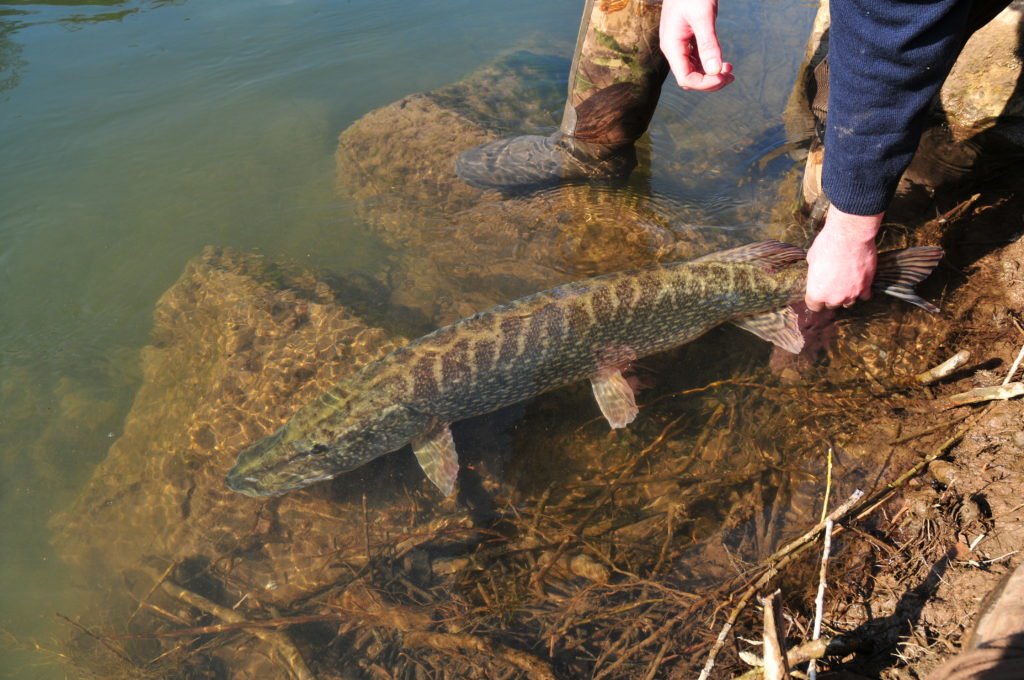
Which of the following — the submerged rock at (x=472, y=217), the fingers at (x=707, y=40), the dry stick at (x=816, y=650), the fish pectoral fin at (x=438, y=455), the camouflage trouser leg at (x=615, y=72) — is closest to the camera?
the dry stick at (x=816, y=650)

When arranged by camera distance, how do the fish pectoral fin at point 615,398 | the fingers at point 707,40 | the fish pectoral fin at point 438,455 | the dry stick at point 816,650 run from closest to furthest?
1. the dry stick at point 816,650
2. the fingers at point 707,40
3. the fish pectoral fin at point 438,455
4. the fish pectoral fin at point 615,398

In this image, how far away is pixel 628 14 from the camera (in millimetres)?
4633

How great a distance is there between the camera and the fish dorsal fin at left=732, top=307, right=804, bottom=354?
4020mm

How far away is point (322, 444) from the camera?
3.65m

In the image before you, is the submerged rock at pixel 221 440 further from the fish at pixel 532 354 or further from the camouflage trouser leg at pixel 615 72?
the camouflage trouser leg at pixel 615 72

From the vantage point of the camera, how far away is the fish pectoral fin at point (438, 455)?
3750 millimetres

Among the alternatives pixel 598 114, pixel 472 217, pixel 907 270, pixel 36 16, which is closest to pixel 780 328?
pixel 907 270

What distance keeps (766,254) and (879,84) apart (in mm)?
1676

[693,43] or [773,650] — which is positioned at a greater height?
[693,43]

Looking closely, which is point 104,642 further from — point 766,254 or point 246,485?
point 766,254

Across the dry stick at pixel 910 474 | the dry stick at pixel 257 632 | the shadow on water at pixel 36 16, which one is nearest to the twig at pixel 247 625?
the dry stick at pixel 257 632

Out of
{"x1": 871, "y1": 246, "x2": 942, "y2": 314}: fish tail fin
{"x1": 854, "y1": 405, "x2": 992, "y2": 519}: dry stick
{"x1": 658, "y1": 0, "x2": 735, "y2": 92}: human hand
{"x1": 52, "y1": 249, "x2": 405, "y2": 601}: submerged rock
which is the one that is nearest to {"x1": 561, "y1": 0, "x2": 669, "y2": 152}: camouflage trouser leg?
{"x1": 658, "y1": 0, "x2": 735, "y2": 92}: human hand

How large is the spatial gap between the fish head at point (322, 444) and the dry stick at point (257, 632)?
0.66 meters

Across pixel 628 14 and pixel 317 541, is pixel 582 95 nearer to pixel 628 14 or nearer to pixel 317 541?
pixel 628 14
